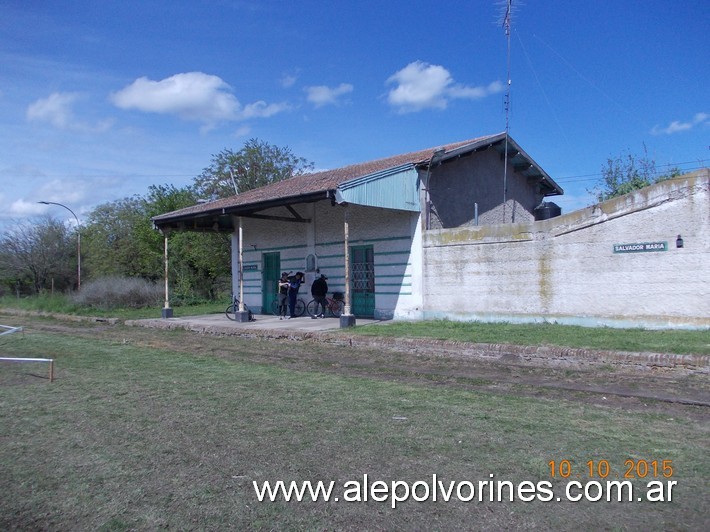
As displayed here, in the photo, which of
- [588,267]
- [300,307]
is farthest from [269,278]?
[588,267]

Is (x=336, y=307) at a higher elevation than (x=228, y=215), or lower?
lower

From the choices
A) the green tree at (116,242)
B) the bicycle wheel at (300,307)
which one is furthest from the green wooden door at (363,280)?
the green tree at (116,242)

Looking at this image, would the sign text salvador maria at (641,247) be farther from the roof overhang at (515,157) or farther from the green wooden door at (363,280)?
the green wooden door at (363,280)

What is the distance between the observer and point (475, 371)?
9672mm

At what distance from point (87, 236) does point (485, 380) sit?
4496 centimetres

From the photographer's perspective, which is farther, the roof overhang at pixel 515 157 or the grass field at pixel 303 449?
the roof overhang at pixel 515 157

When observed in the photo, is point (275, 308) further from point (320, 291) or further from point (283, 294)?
point (320, 291)

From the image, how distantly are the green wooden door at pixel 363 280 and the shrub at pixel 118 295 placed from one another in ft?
42.4

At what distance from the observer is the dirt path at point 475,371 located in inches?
292

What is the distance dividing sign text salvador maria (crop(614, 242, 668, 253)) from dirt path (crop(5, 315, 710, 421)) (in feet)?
13.0

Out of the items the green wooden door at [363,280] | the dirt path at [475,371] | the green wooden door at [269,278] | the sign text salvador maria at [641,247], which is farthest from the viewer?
the green wooden door at [269,278]

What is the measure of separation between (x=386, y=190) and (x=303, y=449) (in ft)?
36.1

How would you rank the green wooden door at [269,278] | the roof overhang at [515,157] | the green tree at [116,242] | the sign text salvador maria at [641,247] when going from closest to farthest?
the sign text salvador maria at [641,247]
the roof overhang at [515,157]
the green wooden door at [269,278]
the green tree at [116,242]

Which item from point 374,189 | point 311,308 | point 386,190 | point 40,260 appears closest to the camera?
point 374,189
